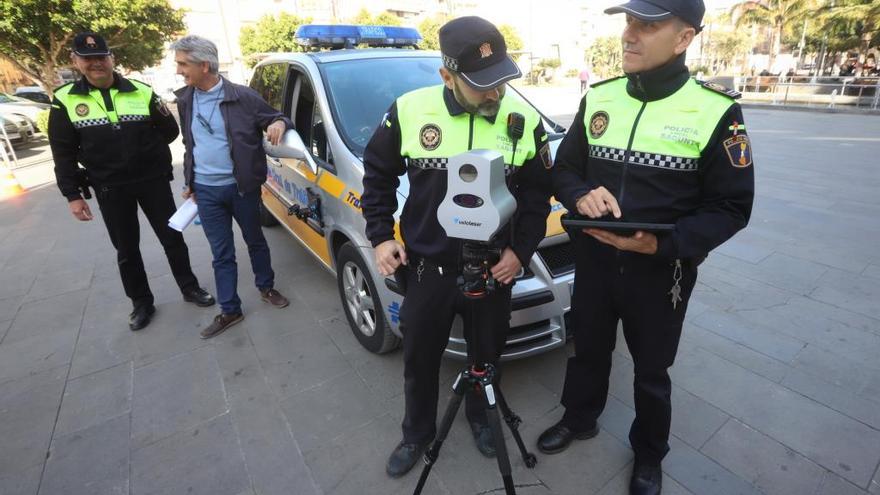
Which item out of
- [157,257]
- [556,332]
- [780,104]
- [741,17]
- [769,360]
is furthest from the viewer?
[741,17]

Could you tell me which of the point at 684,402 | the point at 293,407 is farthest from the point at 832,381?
the point at 293,407

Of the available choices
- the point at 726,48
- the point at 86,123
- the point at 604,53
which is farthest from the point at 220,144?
the point at 604,53

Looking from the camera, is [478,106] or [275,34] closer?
[478,106]

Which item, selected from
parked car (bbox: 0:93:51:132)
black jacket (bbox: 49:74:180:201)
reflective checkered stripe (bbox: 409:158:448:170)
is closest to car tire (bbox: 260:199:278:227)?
black jacket (bbox: 49:74:180:201)

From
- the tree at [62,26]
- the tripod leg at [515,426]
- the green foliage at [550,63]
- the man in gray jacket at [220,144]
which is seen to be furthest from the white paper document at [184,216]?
the green foliage at [550,63]

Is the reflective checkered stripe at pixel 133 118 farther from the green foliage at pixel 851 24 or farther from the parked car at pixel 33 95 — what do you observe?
the green foliage at pixel 851 24

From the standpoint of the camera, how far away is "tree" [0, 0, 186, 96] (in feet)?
38.2

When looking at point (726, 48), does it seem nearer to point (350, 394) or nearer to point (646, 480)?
point (646, 480)

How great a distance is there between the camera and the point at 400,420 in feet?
7.91

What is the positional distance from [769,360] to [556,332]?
1.42 m

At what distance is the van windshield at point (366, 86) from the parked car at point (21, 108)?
14.6 meters

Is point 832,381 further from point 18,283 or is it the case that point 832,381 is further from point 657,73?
point 18,283

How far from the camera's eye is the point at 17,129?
1229 cm

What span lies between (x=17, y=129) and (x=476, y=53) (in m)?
15.9
